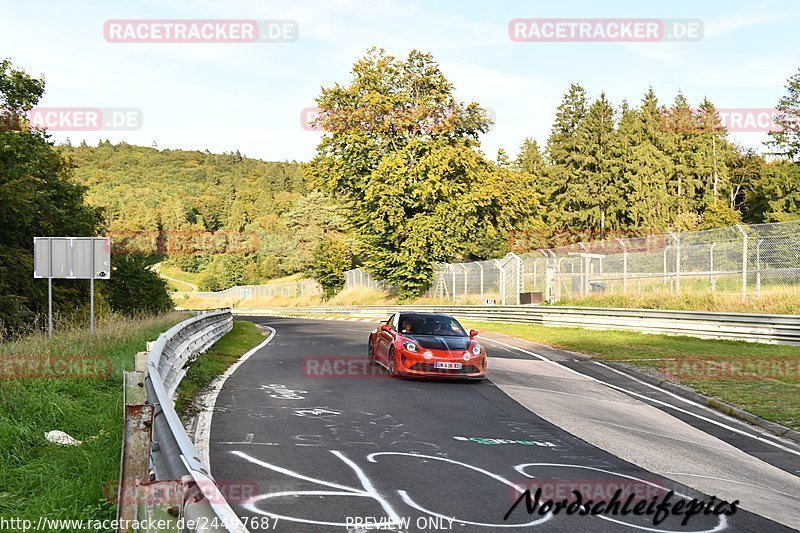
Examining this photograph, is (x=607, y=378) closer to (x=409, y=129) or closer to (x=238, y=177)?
(x=409, y=129)

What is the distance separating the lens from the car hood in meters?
14.4

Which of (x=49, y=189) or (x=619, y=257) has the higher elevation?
(x=49, y=189)

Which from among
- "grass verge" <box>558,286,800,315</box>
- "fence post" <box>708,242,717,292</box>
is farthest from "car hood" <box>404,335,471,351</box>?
"fence post" <box>708,242,717,292</box>

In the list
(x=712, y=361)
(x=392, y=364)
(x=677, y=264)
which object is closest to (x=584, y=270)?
(x=677, y=264)

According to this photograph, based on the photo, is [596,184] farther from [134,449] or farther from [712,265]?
[134,449]

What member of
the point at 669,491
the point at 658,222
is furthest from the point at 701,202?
the point at 669,491

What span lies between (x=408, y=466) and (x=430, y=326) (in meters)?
8.28

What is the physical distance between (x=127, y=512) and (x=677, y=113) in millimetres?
99296

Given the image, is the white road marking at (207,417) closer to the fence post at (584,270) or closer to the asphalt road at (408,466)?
the asphalt road at (408,466)

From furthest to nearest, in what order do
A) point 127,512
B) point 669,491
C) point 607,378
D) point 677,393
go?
point 607,378
point 677,393
point 669,491
point 127,512

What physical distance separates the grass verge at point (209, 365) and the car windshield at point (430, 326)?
146 inches

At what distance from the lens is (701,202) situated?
282ft

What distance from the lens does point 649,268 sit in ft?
94.2

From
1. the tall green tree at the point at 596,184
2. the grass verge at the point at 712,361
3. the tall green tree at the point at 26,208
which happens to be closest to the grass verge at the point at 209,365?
the tall green tree at the point at 26,208
